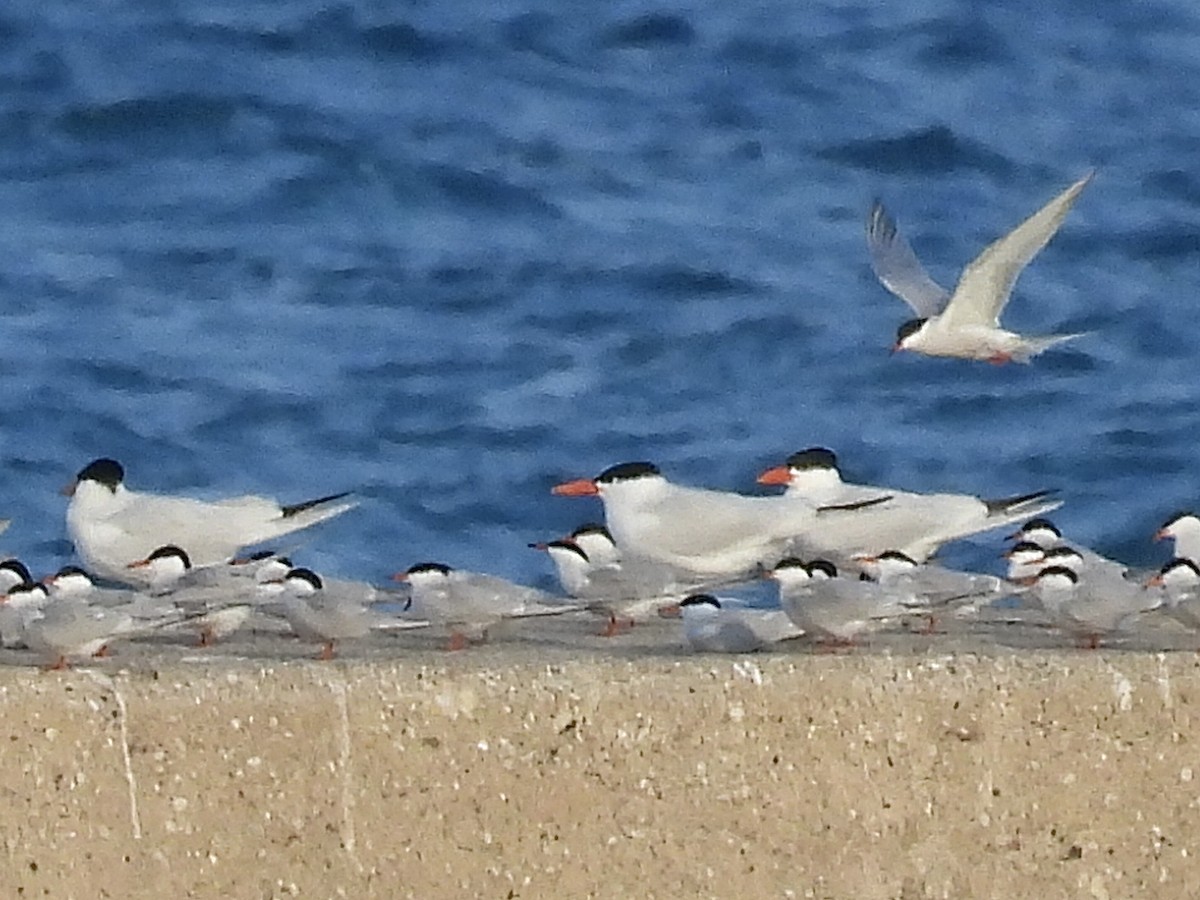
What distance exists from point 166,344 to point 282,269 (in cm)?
161

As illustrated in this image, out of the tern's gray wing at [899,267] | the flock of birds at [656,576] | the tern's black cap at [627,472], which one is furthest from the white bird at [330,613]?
the tern's gray wing at [899,267]

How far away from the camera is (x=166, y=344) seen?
16.5m

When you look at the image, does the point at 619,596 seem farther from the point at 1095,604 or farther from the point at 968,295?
the point at 968,295

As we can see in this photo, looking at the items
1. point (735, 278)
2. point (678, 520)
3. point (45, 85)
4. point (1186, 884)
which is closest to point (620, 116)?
point (735, 278)

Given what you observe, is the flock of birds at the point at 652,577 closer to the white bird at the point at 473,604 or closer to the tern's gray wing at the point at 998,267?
the white bird at the point at 473,604

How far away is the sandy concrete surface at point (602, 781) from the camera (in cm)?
542

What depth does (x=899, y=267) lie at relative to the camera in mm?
9367

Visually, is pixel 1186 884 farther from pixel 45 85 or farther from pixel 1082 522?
pixel 45 85

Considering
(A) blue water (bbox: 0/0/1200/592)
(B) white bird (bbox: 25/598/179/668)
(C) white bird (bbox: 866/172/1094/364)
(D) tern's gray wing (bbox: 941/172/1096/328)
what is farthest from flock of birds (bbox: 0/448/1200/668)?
(A) blue water (bbox: 0/0/1200/592)

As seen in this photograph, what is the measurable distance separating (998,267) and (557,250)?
9.90 metres

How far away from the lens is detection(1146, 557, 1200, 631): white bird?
5906 mm

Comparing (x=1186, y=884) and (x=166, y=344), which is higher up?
(x=166, y=344)

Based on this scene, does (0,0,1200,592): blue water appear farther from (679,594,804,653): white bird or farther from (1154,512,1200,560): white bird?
(679,594,804,653): white bird

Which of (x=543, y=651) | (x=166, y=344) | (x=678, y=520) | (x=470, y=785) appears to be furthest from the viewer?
(x=166, y=344)
